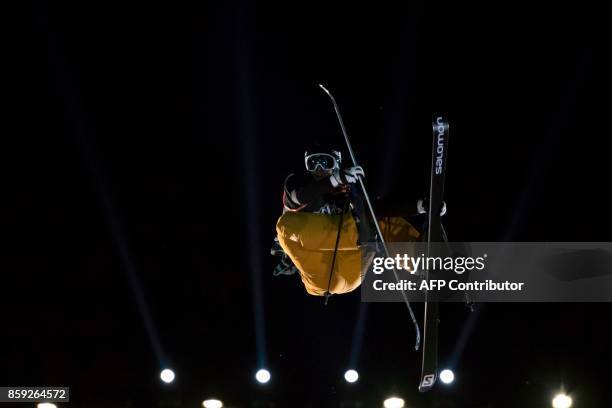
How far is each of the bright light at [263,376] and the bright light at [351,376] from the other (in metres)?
0.87

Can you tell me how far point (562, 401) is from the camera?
7.30m

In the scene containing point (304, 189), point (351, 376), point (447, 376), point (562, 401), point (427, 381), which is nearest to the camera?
point (304, 189)

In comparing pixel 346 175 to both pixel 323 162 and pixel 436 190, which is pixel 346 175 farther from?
pixel 436 190

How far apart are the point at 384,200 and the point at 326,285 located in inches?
30.6

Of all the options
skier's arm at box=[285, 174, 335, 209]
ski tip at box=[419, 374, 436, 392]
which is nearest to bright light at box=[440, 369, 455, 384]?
ski tip at box=[419, 374, 436, 392]

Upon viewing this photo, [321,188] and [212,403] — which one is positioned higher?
[212,403]

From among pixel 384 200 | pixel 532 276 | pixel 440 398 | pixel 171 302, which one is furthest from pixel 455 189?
pixel 171 302

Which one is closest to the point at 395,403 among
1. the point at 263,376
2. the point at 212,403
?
the point at 263,376

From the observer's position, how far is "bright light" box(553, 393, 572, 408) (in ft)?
23.8

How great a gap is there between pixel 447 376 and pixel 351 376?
1.05m

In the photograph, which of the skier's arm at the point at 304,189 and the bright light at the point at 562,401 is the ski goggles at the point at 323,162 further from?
the bright light at the point at 562,401

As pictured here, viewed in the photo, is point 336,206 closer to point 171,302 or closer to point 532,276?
point 532,276

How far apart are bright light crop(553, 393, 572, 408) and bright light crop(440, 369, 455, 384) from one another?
1064 millimetres

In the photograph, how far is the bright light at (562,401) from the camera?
286 inches
